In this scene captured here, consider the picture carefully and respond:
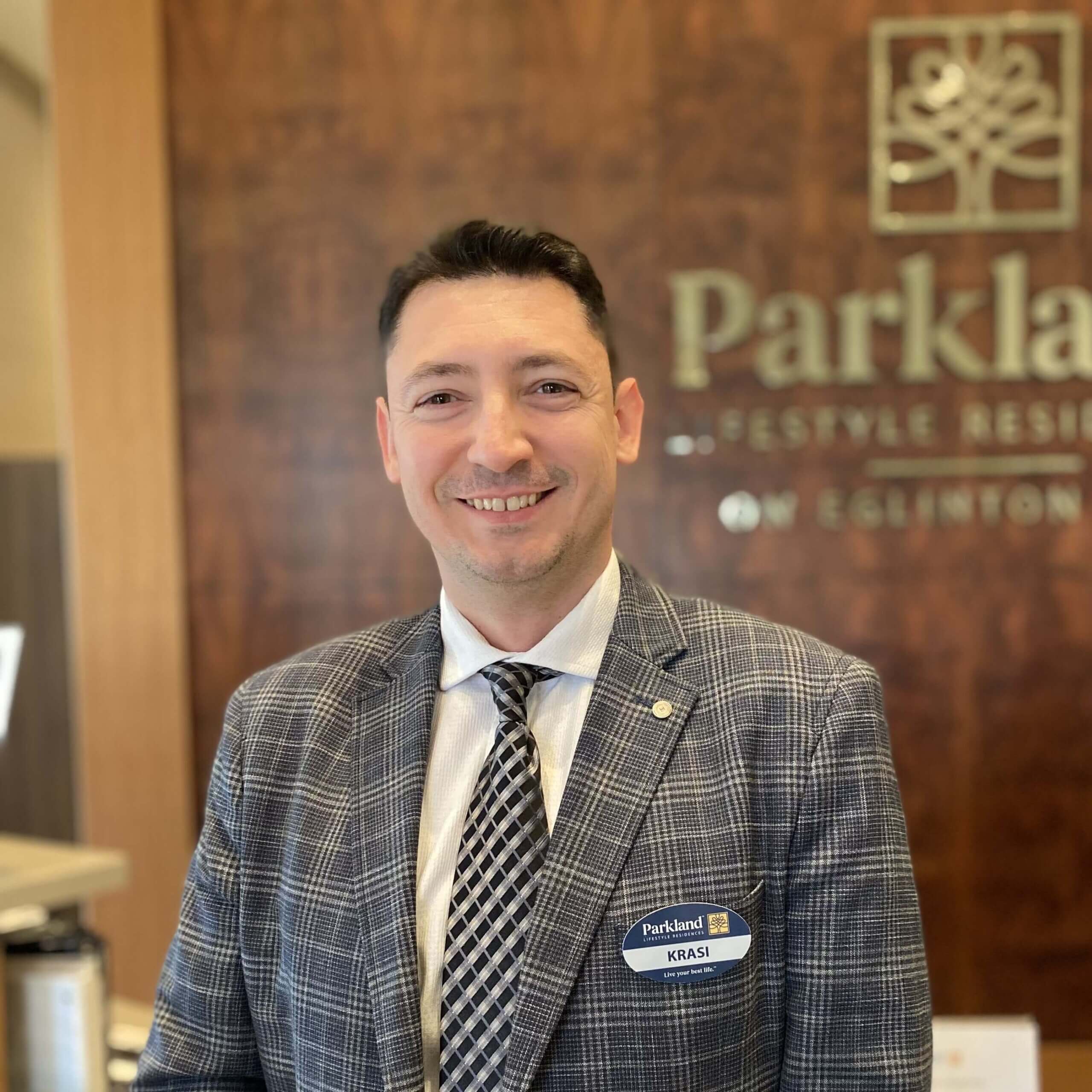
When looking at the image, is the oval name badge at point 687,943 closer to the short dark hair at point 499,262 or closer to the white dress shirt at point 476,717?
the white dress shirt at point 476,717

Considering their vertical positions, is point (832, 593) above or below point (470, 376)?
below

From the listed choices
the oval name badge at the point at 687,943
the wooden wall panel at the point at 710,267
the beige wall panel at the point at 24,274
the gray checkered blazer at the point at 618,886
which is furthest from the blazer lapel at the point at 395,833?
the beige wall panel at the point at 24,274

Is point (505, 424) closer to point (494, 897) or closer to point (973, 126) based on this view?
point (494, 897)

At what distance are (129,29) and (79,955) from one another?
8.37ft

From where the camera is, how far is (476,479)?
1239 millimetres

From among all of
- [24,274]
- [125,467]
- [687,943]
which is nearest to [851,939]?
[687,943]

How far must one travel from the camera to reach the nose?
1.20 m

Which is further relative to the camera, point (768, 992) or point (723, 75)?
point (723, 75)

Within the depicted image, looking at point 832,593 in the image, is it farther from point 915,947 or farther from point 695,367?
point 915,947

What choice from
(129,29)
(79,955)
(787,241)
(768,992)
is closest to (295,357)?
(129,29)

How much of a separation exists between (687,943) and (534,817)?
0.65 ft

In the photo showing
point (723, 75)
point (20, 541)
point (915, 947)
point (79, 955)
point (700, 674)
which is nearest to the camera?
point (915, 947)

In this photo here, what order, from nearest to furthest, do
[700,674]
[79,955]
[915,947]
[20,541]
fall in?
[915,947], [700,674], [79,955], [20,541]

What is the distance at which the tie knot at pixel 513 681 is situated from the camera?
1283 mm
